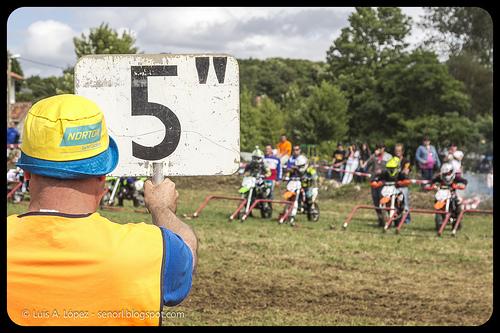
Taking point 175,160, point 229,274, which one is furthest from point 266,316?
point 175,160

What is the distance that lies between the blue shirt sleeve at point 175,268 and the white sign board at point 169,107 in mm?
1137

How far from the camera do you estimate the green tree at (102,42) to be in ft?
130

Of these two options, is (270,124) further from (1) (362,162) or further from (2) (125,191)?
(2) (125,191)

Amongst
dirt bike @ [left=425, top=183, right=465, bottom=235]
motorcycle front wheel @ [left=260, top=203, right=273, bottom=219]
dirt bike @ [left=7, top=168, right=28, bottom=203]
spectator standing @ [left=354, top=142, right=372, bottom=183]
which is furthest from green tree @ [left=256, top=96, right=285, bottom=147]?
dirt bike @ [left=425, top=183, right=465, bottom=235]

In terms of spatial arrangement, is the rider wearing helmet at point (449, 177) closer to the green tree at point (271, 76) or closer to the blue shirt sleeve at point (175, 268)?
the blue shirt sleeve at point (175, 268)

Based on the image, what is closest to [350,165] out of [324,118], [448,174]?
[448,174]

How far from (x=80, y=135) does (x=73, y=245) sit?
13.4 inches

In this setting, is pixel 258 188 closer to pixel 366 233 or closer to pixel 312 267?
pixel 366 233

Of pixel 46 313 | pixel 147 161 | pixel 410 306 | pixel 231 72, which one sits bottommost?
pixel 410 306

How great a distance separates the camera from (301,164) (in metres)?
20.5

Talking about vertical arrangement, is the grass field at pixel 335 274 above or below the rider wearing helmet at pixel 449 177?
below

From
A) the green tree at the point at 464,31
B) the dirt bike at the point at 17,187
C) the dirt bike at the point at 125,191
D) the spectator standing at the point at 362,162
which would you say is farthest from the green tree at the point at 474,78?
the dirt bike at the point at 17,187

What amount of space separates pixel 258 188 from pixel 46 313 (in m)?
18.2

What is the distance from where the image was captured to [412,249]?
15.7m
